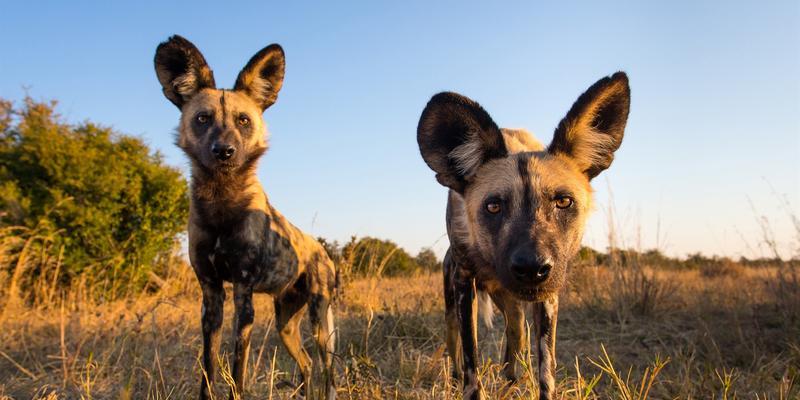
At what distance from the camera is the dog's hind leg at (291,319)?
4.17 m

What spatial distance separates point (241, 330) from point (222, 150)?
49.0 inches

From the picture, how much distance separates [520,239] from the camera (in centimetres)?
252

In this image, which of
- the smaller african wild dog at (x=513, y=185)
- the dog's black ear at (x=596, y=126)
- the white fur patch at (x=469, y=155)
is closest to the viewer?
the smaller african wild dog at (x=513, y=185)

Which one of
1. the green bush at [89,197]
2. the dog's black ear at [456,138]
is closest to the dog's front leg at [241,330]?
the dog's black ear at [456,138]

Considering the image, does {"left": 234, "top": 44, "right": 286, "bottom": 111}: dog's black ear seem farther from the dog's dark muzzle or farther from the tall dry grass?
the dog's dark muzzle

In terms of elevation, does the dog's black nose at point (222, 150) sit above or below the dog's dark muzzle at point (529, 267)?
above

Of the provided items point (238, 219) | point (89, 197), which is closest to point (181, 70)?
point (238, 219)

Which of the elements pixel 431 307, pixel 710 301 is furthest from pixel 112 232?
pixel 710 301

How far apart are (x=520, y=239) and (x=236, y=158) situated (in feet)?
7.11

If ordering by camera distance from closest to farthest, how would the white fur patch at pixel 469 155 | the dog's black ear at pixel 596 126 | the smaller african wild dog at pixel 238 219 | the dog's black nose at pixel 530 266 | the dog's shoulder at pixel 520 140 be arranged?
the dog's black nose at pixel 530 266 < the dog's black ear at pixel 596 126 < the white fur patch at pixel 469 155 < the smaller african wild dog at pixel 238 219 < the dog's shoulder at pixel 520 140

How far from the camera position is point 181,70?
3973 mm

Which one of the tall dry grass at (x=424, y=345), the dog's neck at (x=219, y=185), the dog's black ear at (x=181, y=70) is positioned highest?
the dog's black ear at (x=181, y=70)

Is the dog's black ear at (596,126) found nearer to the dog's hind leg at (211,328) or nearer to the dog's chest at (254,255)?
the dog's chest at (254,255)

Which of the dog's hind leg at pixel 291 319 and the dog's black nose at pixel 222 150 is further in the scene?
the dog's hind leg at pixel 291 319
